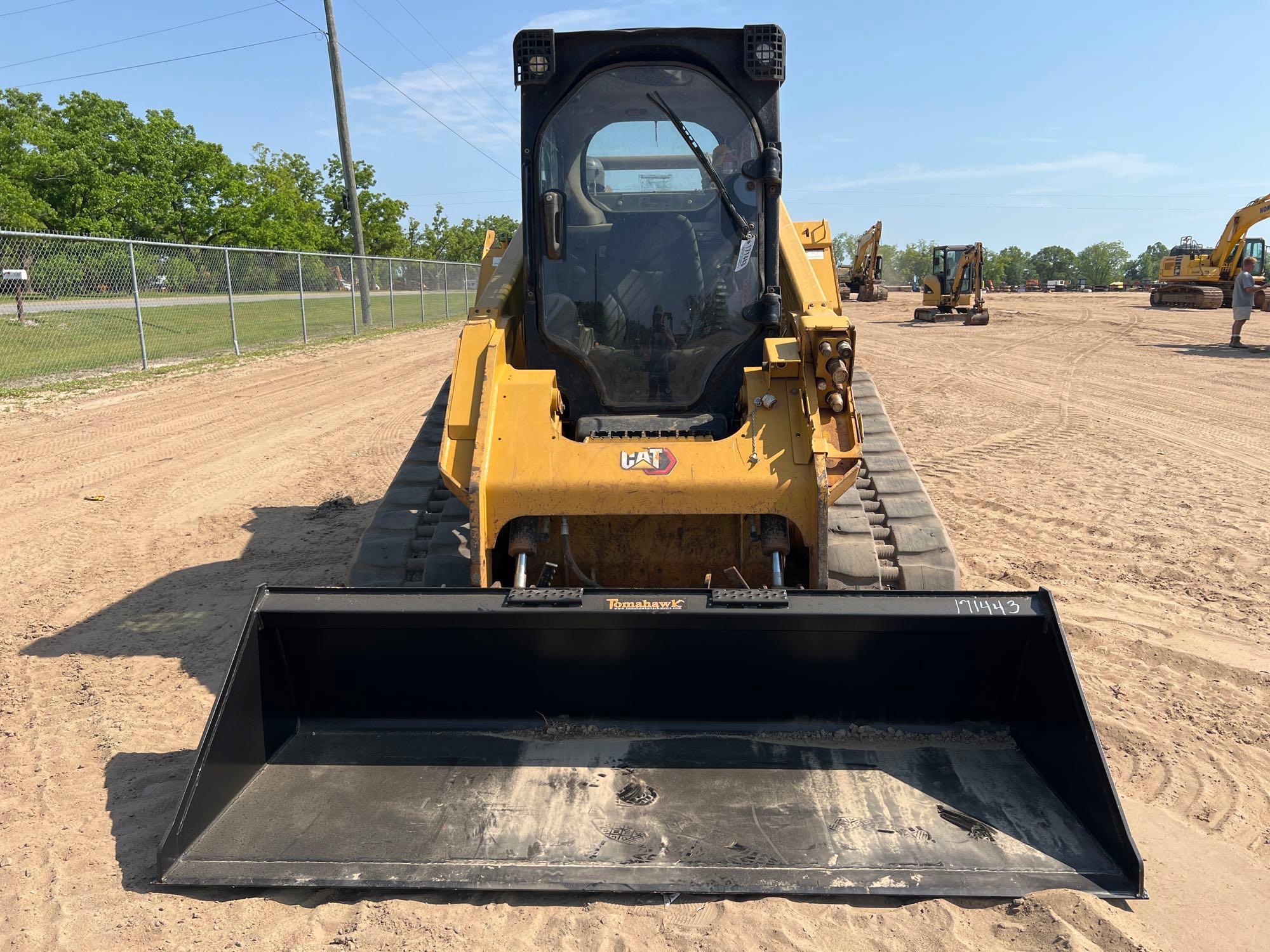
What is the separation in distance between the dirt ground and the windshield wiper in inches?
107

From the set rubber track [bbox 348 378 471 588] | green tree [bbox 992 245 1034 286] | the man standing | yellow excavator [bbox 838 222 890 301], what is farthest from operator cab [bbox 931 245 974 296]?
green tree [bbox 992 245 1034 286]

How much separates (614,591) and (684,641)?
14.1 inches

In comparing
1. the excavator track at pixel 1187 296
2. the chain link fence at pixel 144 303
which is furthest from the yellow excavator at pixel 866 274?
the chain link fence at pixel 144 303

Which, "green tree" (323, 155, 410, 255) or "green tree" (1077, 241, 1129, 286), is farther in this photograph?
"green tree" (1077, 241, 1129, 286)

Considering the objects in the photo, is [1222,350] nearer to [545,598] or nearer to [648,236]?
[648,236]

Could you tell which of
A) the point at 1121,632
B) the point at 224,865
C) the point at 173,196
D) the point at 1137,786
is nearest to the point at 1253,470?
the point at 1121,632

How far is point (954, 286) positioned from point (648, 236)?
1135 inches

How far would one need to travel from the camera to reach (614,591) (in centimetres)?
330

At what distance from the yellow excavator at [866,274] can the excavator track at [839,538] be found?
36882mm

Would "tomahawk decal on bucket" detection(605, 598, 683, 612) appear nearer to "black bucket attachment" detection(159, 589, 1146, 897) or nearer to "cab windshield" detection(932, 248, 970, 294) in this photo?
"black bucket attachment" detection(159, 589, 1146, 897)

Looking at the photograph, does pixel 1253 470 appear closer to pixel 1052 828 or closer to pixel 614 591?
pixel 1052 828

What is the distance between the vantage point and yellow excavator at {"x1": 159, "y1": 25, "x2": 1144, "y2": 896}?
2938 mm

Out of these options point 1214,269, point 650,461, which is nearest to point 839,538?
point 650,461

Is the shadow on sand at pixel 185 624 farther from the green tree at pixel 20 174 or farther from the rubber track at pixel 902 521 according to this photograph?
the green tree at pixel 20 174
